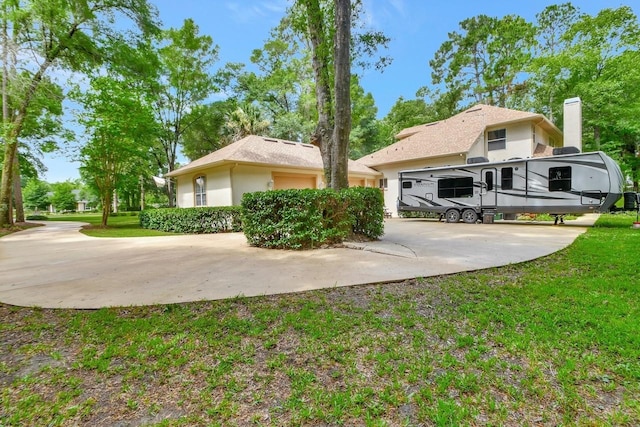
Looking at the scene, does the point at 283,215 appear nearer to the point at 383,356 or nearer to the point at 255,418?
the point at 383,356

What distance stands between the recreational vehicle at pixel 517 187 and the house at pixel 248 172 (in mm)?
4846

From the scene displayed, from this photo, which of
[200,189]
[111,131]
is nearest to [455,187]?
[200,189]

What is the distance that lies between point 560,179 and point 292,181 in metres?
10.9

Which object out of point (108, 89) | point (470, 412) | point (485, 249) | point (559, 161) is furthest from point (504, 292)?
point (108, 89)

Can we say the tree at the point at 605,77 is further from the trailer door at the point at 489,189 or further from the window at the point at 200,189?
the window at the point at 200,189

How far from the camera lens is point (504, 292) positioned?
3.46m

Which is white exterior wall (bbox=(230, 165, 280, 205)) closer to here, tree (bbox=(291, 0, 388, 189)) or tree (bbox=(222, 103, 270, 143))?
tree (bbox=(291, 0, 388, 189))

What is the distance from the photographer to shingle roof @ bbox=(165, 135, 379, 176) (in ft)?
43.0

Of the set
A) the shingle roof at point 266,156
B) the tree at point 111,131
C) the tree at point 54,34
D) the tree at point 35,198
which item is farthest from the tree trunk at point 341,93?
the tree at point 35,198

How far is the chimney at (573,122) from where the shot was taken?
1362 cm

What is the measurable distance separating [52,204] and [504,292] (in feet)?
224

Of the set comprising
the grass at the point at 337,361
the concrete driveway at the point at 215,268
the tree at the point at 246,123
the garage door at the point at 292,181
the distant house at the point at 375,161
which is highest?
the tree at the point at 246,123

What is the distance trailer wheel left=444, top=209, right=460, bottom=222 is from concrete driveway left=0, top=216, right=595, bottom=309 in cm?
523

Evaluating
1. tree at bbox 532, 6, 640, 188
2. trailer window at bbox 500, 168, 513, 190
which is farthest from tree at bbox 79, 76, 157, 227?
tree at bbox 532, 6, 640, 188
